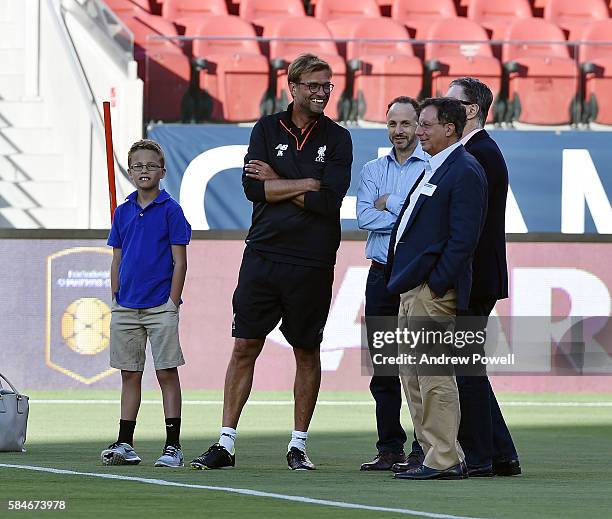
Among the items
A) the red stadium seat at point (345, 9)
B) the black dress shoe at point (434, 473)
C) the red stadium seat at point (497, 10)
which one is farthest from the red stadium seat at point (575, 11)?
the black dress shoe at point (434, 473)

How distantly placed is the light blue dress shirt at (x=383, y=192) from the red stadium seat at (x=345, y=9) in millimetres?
10970

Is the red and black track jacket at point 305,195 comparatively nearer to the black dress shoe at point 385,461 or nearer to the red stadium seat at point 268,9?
the black dress shoe at point 385,461

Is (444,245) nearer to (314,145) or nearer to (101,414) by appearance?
(314,145)

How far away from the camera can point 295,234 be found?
305 inches

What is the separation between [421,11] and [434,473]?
13184 millimetres

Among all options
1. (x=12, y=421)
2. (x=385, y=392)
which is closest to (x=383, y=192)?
(x=385, y=392)

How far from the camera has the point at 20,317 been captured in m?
14.2

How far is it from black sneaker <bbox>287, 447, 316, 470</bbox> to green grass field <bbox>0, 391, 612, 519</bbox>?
92 millimetres

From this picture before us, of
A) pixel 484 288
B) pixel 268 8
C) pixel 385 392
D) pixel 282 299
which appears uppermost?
pixel 268 8

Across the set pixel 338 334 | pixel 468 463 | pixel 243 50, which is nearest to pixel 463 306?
pixel 468 463

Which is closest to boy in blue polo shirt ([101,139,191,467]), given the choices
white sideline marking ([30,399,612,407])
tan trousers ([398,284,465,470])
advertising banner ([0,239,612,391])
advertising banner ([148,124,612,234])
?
tan trousers ([398,284,465,470])

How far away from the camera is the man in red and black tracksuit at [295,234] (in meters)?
7.71

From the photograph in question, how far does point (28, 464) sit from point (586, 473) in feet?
9.35

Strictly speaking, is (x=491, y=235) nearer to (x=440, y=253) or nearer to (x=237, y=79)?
(x=440, y=253)
